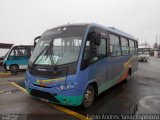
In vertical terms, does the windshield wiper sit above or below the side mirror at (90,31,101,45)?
below

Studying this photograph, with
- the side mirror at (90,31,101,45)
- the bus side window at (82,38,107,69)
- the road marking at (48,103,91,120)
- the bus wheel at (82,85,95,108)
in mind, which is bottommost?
the road marking at (48,103,91,120)

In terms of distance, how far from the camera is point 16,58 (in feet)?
47.4

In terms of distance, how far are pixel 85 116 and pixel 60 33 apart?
2.75 m

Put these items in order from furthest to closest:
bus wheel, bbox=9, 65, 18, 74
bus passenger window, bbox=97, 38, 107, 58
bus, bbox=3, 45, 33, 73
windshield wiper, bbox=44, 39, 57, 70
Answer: bus wheel, bbox=9, 65, 18, 74 → bus, bbox=3, 45, 33, 73 → bus passenger window, bbox=97, 38, 107, 58 → windshield wiper, bbox=44, 39, 57, 70

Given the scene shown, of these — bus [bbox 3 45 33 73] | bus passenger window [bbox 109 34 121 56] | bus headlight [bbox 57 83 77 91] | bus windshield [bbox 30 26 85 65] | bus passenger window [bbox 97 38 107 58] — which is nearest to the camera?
bus headlight [bbox 57 83 77 91]

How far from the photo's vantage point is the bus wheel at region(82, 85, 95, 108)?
5158 mm

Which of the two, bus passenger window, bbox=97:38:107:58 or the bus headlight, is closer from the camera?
Answer: the bus headlight

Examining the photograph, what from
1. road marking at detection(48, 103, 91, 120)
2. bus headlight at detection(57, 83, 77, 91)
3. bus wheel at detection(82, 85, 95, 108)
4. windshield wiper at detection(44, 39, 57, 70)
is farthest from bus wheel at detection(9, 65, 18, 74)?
bus headlight at detection(57, 83, 77, 91)

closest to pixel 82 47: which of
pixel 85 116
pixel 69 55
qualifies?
pixel 69 55

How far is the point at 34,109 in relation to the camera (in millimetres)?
5145

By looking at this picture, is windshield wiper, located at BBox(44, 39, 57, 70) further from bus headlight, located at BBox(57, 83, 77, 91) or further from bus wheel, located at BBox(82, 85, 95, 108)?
bus wheel, located at BBox(82, 85, 95, 108)

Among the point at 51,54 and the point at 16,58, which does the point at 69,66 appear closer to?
the point at 51,54

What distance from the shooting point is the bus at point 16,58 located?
14156 millimetres

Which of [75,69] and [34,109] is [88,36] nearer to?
[75,69]
